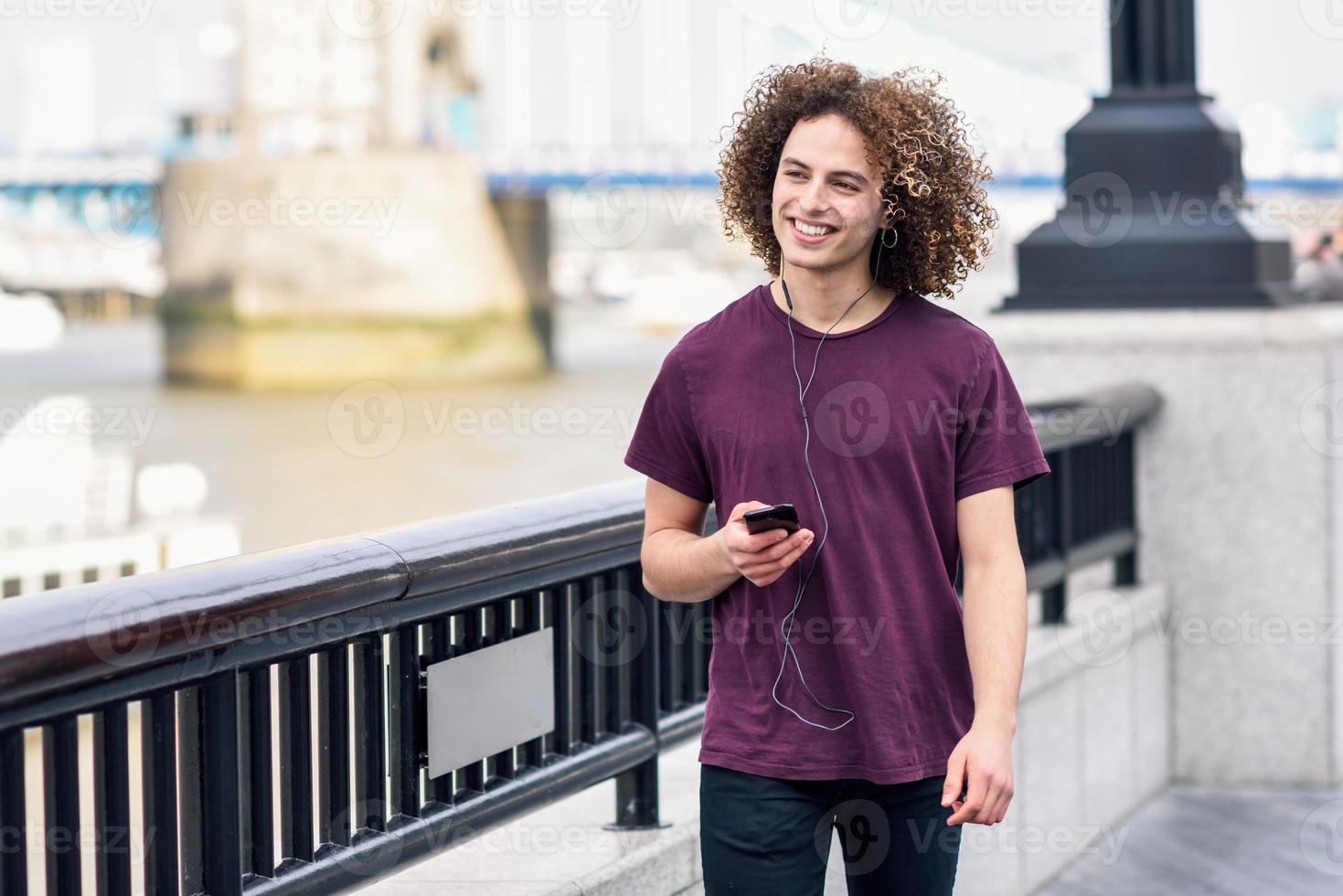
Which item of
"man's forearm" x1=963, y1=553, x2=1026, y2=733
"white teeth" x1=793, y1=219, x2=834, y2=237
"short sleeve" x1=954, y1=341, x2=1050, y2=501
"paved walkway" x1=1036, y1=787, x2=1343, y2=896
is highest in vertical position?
"white teeth" x1=793, y1=219, x2=834, y2=237

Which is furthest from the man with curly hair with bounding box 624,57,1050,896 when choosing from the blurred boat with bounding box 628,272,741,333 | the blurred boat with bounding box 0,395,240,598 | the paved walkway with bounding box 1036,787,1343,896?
the blurred boat with bounding box 628,272,741,333

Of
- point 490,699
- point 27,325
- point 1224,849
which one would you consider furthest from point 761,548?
point 27,325

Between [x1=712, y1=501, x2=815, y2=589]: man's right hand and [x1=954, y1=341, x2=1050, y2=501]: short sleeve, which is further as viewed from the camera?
[x1=954, y1=341, x2=1050, y2=501]: short sleeve

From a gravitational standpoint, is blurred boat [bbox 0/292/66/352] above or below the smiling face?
above

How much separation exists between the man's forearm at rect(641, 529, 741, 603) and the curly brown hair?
1.32 ft

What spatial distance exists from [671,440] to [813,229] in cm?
32

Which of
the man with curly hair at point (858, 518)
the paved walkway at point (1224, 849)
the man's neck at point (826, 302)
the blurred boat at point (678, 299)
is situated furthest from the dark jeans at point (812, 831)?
the blurred boat at point (678, 299)

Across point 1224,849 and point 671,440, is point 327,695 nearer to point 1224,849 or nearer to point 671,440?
point 671,440

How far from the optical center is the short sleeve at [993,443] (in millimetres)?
2266

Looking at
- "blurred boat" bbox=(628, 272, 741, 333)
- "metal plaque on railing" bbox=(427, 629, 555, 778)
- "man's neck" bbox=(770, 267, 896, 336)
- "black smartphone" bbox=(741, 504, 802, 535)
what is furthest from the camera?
"blurred boat" bbox=(628, 272, 741, 333)

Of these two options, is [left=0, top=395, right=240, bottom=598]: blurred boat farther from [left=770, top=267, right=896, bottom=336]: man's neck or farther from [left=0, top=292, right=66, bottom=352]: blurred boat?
[left=0, top=292, right=66, bottom=352]: blurred boat

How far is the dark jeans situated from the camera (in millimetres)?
2266

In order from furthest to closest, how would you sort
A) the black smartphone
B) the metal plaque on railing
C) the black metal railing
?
1. the metal plaque on railing
2. the black metal railing
3. the black smartphone

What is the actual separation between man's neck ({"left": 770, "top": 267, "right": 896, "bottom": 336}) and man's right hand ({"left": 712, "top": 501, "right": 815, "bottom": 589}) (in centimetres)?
28
